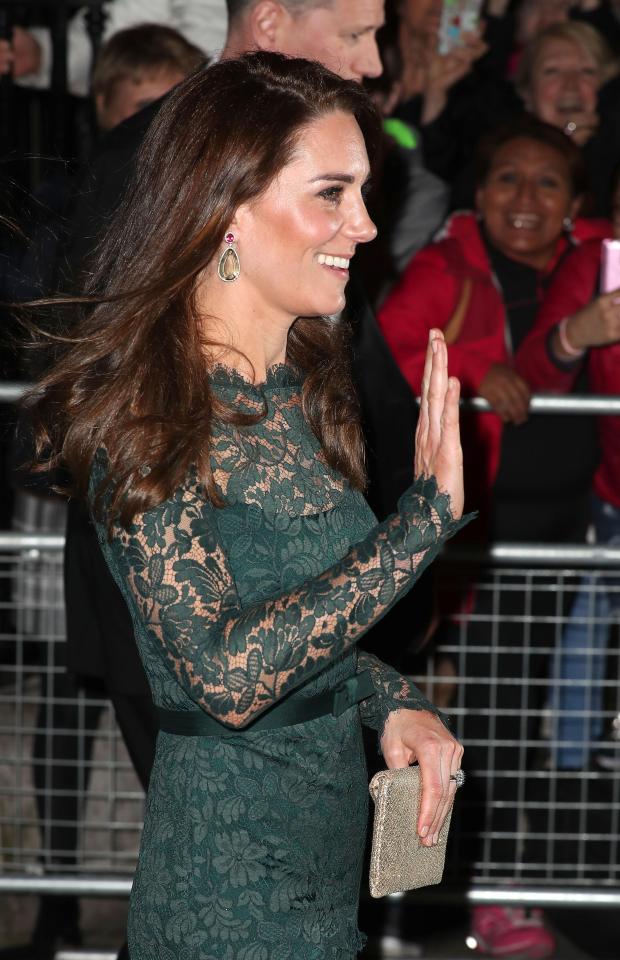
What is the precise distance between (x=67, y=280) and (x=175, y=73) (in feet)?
6.02

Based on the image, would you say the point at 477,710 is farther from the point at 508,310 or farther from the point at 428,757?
the point at 428,757

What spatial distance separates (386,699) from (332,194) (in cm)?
79

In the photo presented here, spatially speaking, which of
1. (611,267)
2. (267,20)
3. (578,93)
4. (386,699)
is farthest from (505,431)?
(386,699)

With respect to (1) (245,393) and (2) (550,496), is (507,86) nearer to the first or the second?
(2) (550,496)

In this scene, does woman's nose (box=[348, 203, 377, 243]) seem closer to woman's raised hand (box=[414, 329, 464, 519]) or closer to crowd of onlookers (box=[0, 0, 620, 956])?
woman's raised hand (box=[414, 329, 464, 519])

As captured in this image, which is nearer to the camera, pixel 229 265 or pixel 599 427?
pixel 229 265

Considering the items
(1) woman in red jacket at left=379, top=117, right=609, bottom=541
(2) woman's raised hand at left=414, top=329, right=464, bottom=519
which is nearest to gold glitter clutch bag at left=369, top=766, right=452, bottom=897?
(2) woman's raised hand at left=414, top=329, right=464, bottom=519

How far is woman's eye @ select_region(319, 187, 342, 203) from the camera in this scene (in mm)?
1909

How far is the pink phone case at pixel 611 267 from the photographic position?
3.89 m

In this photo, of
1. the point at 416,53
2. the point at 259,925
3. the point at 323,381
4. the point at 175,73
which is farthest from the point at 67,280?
the point at 416,53

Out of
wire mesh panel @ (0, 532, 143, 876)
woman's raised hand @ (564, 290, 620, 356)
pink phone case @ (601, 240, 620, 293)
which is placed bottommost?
wire mesh panel @ (0, 532, 143, 876)

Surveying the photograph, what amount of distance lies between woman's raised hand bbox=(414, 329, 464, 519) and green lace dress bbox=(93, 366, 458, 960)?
3 cm

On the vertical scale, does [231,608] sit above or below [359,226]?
below

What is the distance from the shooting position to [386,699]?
2043mm
